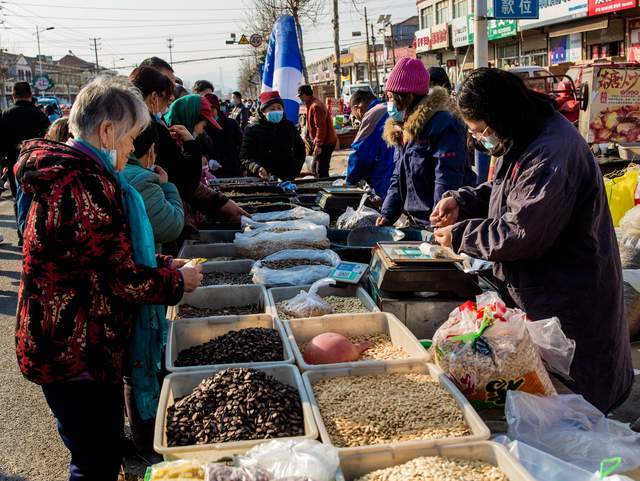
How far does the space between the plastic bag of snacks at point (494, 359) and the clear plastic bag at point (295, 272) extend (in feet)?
4.15

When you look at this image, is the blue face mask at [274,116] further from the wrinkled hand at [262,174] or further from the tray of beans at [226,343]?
the tray of beans at [226,343]

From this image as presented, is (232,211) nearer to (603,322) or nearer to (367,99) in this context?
(603,322)

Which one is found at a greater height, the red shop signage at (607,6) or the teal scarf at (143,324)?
the red shop signage at (607,6)

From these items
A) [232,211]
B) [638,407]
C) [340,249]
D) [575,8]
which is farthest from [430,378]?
[575,8]

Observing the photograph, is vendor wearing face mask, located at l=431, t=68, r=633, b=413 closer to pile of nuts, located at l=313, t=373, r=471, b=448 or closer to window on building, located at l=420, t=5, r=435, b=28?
pile of nuts, located at l=313, t=373, r=471, b=448

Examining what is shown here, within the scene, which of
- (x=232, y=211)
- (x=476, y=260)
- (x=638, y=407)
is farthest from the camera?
(x=232, y=211)

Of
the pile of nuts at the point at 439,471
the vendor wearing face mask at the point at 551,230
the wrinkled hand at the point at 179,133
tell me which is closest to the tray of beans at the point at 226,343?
the pile of nuts at the point at 439,471

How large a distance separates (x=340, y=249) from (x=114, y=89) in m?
1.98

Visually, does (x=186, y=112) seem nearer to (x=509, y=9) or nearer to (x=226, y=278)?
(x=226, y=278)

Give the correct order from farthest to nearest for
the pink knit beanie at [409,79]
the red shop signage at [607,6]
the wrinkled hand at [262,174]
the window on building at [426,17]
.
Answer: the window on building at [426,17] → the red shop signage at [607,6] → the wrinkled hand at [262,174] → the pink knit beanie at [409,79]

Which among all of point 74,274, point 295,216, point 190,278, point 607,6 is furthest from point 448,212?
point 607,6

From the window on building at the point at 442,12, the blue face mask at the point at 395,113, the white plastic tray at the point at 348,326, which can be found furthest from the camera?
the window on building at the point at 442,12

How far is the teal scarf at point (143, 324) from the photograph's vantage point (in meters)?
2.18

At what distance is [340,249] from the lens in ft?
12.5
